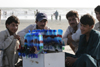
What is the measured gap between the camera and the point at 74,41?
15.6 feet

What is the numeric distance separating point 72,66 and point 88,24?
802mm

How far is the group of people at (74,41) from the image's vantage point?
12.4 feet

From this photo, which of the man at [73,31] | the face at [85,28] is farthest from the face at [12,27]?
the face at [85,28]

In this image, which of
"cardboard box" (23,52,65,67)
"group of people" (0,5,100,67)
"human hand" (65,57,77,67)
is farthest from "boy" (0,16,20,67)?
"human hand" (65,57,77,67)

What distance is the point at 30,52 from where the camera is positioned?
11.2ft

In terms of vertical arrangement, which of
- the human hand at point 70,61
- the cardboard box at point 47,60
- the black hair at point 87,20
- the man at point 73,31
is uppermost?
the black hair at point 87,20

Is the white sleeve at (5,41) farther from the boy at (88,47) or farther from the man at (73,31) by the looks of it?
the boy at (88,47)

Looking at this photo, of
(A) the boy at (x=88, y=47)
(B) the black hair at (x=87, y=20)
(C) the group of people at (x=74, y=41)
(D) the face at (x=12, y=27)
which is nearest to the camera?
(A) the boy at (x=88, y=47)

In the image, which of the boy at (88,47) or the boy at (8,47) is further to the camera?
the boy at (8,47)

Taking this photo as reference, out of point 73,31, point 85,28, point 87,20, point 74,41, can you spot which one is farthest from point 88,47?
point 73,31

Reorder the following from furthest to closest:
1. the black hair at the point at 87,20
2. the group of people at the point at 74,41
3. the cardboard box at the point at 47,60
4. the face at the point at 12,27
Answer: the face at the point at 12,27, the black hair at the point at 87,20, the group of people at the point at 74,41, the cardboard box at the point at 47,60

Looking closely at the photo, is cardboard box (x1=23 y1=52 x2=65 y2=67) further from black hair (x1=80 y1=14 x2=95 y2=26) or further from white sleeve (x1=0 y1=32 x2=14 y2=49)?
white sleeve (x1=0 y1=32 x2=14 y2=49)

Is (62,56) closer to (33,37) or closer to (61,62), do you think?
(61,62)

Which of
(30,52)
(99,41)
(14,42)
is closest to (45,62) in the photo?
(30,52)
